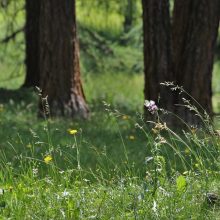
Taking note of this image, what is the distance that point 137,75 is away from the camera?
1791 cm

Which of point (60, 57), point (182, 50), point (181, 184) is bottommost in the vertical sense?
point (181, 184)

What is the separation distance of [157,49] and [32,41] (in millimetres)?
5457

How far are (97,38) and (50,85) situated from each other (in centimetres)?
542

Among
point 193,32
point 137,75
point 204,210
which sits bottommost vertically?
point 137,75

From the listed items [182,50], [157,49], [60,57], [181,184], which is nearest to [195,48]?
[182,50]

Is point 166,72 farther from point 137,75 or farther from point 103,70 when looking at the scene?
point 137,75

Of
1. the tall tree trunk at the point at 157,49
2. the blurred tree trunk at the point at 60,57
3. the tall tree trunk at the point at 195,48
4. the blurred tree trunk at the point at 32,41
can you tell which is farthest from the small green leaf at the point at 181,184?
the blurred tree trunk at the point at 32,41

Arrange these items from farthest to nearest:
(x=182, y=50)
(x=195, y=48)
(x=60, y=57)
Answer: (x=60, y=57)
(x=182, y=50)
(x=195, y=48)

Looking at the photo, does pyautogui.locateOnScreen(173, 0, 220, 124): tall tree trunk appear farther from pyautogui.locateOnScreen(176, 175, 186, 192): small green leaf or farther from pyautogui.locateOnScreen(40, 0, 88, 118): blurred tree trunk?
pyautogui.locateOnScreen(176, 175, 186, 192): small green leaf

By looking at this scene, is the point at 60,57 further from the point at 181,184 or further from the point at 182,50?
the point at 181,184

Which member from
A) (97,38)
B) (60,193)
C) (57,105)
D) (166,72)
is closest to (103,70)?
(97,38)

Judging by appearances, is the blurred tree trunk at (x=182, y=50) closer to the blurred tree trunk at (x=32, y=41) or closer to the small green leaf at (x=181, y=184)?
the small green leaf at (x=181, y=184)

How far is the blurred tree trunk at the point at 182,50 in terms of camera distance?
30.6 ft

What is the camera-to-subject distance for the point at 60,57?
422 inches
